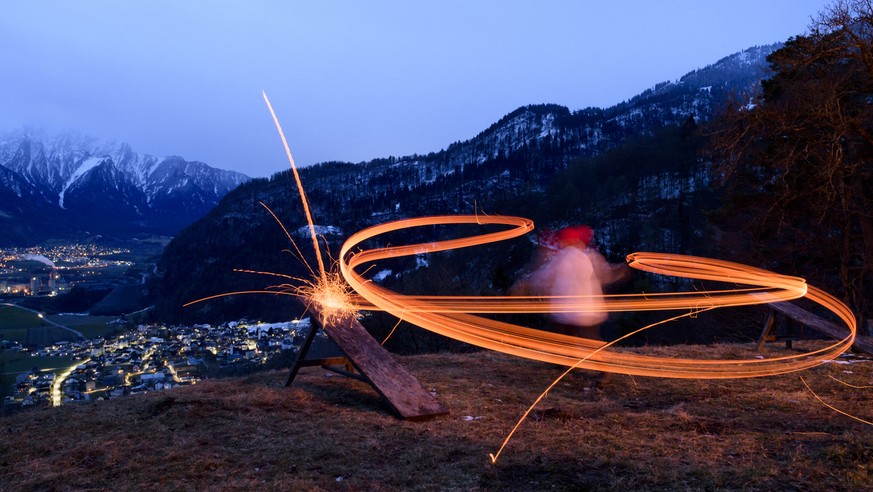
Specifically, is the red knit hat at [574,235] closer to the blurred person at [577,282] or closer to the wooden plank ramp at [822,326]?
the blurred person at [577,282]

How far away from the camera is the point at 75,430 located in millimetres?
6398

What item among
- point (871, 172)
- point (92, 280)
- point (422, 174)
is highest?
point (422, 174)

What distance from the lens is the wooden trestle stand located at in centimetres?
694

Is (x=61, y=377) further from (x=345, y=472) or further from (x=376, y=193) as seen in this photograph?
(x=376, y=193)

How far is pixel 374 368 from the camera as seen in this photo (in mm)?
7863

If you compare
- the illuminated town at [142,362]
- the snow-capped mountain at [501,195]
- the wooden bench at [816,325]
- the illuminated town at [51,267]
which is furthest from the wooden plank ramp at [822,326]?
the illuminated town at [51,267]

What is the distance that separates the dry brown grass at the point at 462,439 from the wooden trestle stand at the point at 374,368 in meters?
0.26

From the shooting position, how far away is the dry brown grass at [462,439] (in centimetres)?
447

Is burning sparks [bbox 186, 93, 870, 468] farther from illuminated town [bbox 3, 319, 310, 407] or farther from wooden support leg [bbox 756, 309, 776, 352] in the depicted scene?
illuminated town [bbox 3, 319, 310, 407]

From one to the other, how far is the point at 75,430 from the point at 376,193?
153212mm

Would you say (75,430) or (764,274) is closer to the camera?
(75,430)

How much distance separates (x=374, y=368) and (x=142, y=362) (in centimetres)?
2736

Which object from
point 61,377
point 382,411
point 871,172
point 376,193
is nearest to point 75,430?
point 382,411

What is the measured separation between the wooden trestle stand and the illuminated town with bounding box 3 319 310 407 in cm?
948
